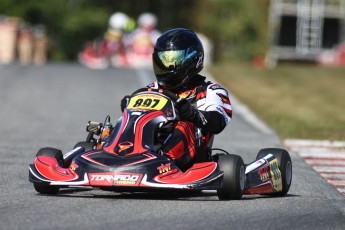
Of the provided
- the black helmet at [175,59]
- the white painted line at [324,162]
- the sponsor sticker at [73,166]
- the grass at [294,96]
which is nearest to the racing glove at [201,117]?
the black helmet at [175,59]

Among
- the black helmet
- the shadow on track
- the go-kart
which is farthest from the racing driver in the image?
the shadow on track

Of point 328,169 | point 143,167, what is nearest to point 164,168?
point 143,167

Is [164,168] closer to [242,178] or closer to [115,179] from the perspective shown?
[115,179]

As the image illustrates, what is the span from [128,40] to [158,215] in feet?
105

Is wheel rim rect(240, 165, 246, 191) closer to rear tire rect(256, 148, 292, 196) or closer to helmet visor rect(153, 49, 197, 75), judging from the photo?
rear tire rect(256, 148, 292, 196)

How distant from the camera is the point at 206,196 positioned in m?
8.50

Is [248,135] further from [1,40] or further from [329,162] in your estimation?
[1,40]

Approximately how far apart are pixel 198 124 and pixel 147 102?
48 cm

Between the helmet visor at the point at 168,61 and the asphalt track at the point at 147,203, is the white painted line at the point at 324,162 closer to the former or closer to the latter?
the asphalt track at the point at 147,203

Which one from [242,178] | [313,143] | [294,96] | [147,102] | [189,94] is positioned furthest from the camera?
[294,96]

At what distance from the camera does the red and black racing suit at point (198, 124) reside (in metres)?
8.34

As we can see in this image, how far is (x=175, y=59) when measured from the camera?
29.3 feet

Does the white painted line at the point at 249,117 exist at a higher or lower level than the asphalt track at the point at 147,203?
lower

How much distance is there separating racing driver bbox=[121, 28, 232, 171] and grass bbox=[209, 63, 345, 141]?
6.01 meters
